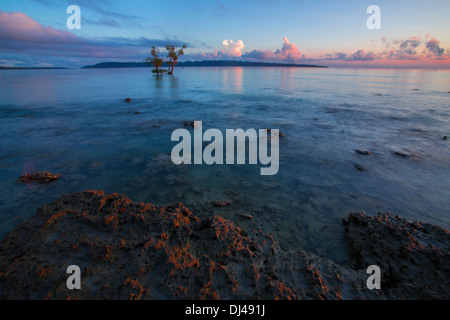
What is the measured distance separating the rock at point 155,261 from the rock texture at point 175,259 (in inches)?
0.5

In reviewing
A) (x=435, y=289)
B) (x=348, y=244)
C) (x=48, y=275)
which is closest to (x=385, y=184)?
(x=348, y=244)

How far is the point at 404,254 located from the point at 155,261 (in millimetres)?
3798

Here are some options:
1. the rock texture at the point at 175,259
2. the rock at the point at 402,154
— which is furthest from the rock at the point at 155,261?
the rock at the point at 402,154

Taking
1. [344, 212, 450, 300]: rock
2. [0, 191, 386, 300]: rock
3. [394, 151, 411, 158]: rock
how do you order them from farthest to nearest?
[394, 151, 411, 158]: rock < [344, 212, 450, 300]: rock < [0, 191, 386, 300]: rock

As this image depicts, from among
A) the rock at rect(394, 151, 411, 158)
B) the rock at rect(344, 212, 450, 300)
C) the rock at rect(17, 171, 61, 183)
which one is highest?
the rock at rect(394, 151, 411, 158)

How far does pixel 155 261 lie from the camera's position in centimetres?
290

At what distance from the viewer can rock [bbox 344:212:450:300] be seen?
2.77 metres

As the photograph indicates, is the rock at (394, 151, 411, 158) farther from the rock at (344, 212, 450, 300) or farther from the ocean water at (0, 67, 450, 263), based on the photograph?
the rock at (344, 212, 450, 300)

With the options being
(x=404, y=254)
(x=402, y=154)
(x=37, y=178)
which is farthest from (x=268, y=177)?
(x=37, y=178)

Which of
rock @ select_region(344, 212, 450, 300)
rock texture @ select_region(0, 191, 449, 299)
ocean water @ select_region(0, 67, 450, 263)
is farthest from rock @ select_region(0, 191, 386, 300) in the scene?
ocean water @ select_region(0, 67, 450, 263)

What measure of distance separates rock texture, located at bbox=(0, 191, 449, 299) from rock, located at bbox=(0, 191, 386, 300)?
0.01 metres

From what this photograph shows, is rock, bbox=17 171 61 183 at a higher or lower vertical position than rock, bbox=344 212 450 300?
higher

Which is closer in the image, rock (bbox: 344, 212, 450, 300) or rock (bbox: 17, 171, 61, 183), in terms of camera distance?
rock (bbox: 344, 212, 450, 300)
